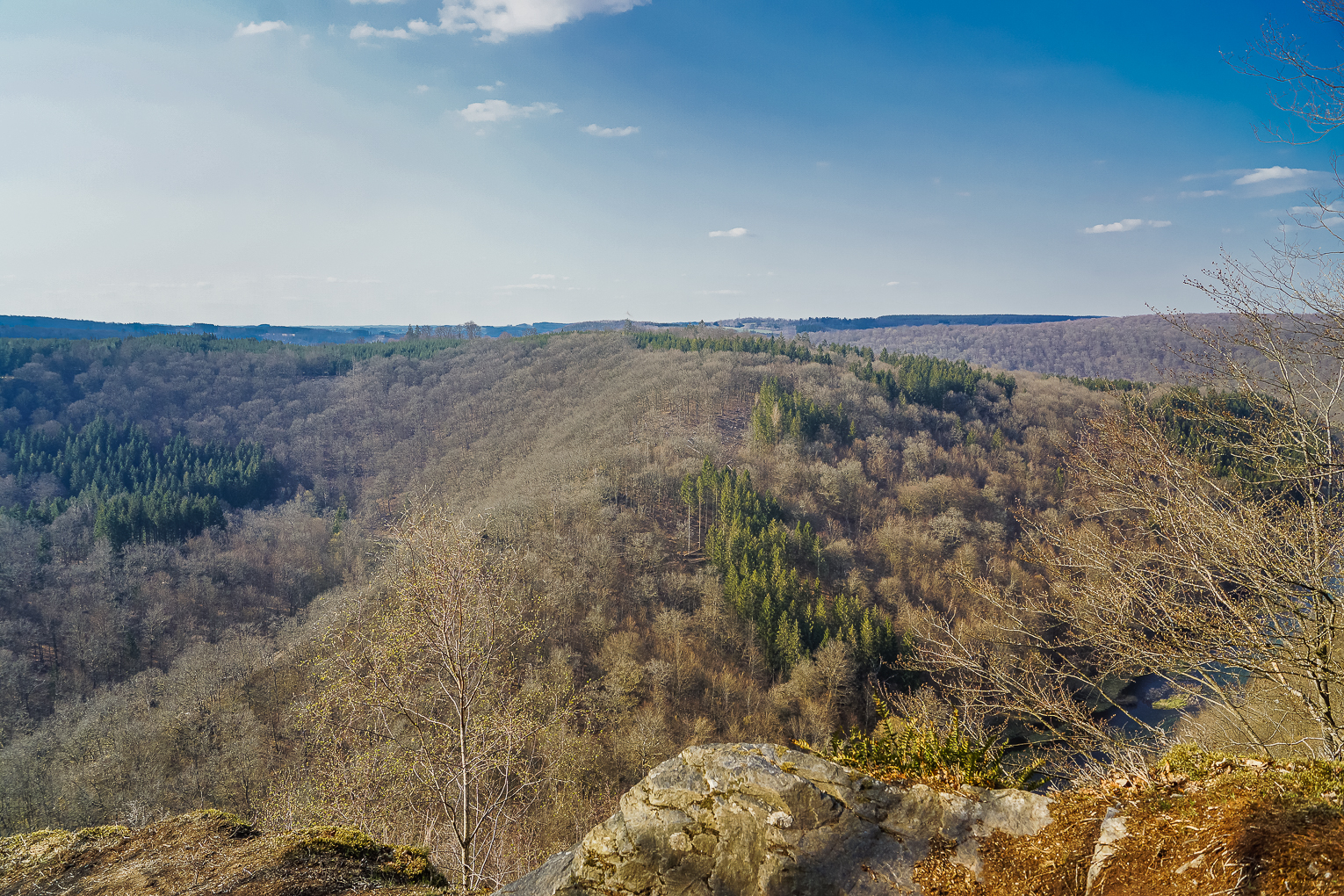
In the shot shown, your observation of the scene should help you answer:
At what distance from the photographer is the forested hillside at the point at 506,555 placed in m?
27.8

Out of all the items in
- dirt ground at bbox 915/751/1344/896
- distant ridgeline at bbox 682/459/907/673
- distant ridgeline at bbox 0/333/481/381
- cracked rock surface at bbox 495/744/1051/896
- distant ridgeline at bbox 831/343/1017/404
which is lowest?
distant ridgeline at bbox 682/459/907/673

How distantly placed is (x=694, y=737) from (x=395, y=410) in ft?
368

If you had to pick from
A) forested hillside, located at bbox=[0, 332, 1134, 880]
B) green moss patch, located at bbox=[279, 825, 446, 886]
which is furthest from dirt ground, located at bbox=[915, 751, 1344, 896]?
forested hillside, located at bbox=[0, 332, 1134, 880]

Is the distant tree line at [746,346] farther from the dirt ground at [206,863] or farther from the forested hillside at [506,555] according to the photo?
the dirt ground at [206,863]

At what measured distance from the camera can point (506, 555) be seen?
14492 mm

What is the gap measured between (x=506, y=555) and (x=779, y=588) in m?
36.0

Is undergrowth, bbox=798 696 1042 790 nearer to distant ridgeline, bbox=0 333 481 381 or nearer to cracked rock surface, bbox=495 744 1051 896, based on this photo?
cracked rock surface, bbox=495 744 1051 896

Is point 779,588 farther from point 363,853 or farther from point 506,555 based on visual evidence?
point 363,853

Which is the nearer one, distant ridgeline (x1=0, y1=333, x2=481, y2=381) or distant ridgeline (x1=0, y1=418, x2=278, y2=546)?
distant ridgeline (x1=0, y1=418, x2=278, y2=546)

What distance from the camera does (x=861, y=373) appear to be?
4028 inches

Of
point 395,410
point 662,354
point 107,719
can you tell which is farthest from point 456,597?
point 395,410

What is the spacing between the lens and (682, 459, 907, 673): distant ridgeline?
43219mm

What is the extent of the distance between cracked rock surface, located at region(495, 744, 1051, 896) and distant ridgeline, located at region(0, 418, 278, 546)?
→ 263 ft

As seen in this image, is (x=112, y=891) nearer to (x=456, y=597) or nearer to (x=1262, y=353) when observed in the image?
(x=456, y=597)
